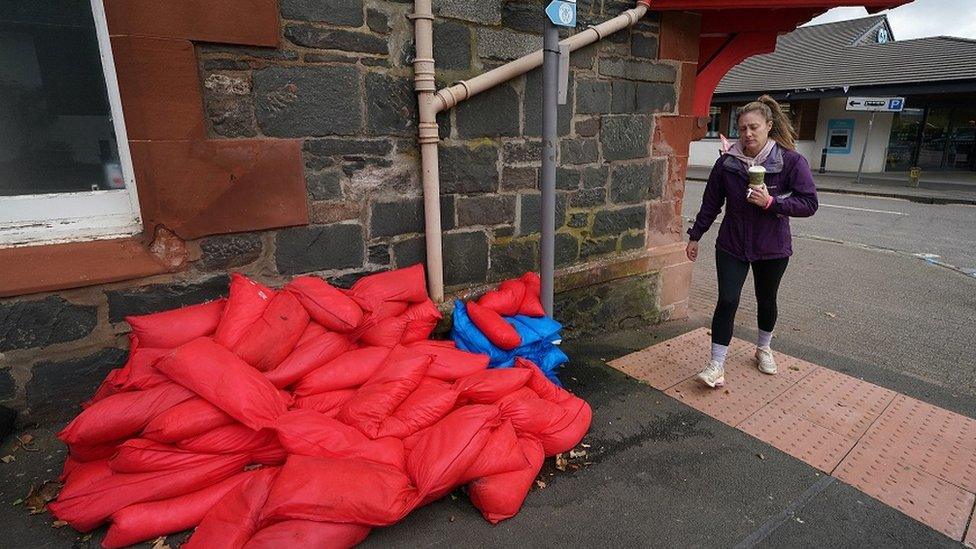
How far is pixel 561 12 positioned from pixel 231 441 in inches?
99.9

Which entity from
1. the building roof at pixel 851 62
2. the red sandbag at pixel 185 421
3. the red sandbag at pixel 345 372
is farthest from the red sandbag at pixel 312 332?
the building roof at pixel 851 62

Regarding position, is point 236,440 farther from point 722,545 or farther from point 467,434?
point 722,545

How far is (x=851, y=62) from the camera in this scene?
20.5 meters

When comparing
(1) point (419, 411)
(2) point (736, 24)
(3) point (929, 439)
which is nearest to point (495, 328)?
(1) point (419, 411)

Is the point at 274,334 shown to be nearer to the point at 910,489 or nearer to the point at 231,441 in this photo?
the point at 231,441

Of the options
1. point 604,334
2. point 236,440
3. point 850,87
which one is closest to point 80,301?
point 236,440

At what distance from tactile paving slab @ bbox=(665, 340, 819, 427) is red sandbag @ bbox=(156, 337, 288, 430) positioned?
2.39 m

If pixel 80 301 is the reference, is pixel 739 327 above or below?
below

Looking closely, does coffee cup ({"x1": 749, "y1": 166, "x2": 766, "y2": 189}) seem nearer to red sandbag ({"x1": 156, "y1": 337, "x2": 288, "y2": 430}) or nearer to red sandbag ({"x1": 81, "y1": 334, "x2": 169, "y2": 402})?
red sandbag ({"x1": 156, "y1": 337, "x2": 288, "y2": 430})

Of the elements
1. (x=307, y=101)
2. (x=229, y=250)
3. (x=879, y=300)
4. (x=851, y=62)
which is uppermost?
(x=851, y=62)

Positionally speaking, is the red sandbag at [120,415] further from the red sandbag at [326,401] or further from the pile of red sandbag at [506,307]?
the pile of red sandbag at [506,307]

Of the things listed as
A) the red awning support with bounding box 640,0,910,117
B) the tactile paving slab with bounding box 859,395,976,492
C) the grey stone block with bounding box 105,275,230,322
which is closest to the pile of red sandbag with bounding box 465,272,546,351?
the grey stone block with bounding box 105,275,230,322

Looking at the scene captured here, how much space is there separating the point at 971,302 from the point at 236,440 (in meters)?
6.98

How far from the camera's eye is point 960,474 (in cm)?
247
